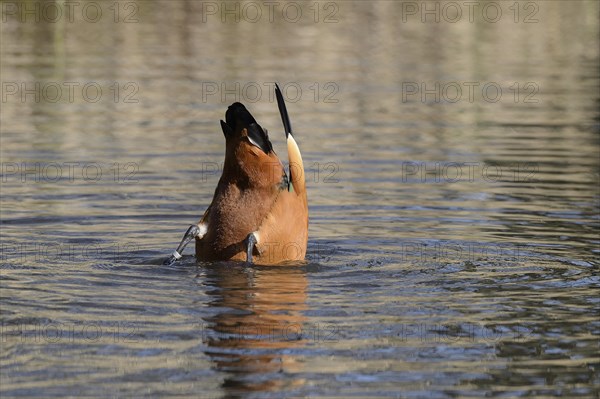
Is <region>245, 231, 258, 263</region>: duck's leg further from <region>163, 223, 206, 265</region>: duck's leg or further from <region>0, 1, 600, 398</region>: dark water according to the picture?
<region>163, 223, 206, 265</region>: duck's leg

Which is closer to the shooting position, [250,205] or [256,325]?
[256,325]

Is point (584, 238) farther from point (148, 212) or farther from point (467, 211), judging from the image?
point (148, 212)

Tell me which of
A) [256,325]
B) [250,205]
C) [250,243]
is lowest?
[256,325]

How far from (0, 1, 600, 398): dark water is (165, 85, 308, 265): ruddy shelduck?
0.58 feet

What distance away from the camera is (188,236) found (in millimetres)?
8664

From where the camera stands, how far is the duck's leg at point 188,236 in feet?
28.5

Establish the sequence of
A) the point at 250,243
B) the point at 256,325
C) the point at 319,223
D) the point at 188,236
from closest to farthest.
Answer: the point at 256,325 < the point at 250,243 < the point at 188,236 < the point at 319,223

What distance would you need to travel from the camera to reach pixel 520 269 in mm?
8836

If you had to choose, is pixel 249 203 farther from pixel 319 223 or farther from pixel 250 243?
pixel 319 223

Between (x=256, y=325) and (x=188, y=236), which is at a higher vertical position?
(x=188, y=236)

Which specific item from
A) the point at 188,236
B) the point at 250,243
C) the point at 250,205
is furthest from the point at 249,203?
the point at 188,236

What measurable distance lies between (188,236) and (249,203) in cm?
51

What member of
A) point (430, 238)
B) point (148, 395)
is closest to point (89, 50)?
point (430, 238)

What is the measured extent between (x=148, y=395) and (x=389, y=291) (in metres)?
2.55
